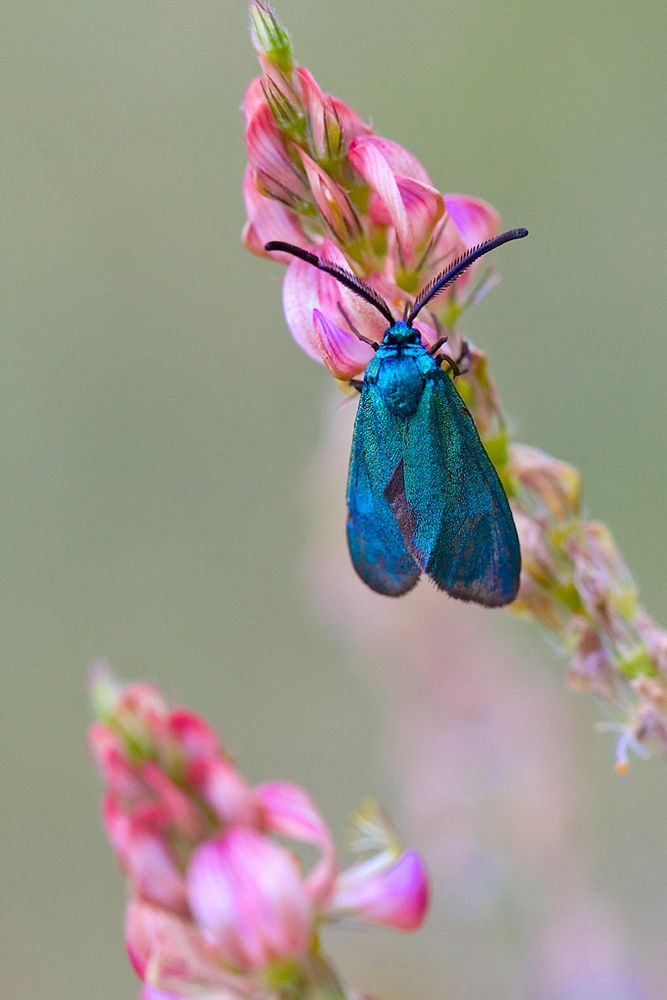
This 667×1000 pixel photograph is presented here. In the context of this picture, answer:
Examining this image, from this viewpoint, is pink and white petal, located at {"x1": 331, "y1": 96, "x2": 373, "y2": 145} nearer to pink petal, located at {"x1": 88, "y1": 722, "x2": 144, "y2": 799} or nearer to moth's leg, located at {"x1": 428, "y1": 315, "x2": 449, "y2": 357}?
moth's leg, located at {"x1": 428, "y1": 315, "x2": 449, "y2": 357}

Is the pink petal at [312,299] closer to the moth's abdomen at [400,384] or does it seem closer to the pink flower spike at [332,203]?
the pink flower spike at [332,203]

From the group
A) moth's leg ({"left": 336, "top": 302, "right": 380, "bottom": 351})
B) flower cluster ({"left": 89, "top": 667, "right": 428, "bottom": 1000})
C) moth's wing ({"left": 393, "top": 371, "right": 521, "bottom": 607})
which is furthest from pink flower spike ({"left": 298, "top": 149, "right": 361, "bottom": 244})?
flower cluster ({"left": 89, "top": 667, "right": 428, "bottom": 1000})

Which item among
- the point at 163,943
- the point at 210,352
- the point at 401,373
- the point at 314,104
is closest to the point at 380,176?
the point at 314,104

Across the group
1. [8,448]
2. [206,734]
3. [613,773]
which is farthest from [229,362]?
[206,734]

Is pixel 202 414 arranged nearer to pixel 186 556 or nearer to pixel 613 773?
pixel 186 556

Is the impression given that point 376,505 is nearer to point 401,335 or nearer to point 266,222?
point 401,335
